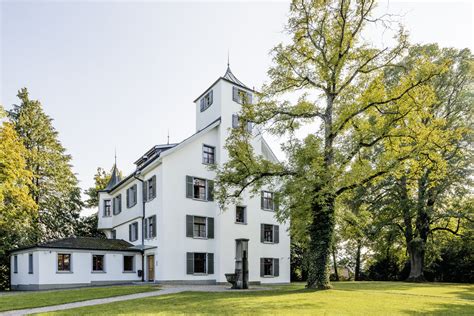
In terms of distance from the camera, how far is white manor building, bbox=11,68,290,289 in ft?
79.3

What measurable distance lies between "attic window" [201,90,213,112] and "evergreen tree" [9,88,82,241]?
14.8 metres

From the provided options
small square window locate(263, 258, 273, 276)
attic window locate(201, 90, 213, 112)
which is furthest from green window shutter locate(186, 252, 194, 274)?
attic window locate(201, 90, 213, 112)

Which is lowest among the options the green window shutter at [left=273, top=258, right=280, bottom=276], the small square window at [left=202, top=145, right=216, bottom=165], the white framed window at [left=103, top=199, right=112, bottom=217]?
the green window shutter at [left=273, top=258, right=280, bottom=276]

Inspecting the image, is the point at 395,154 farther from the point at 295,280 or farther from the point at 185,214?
the point at 295,280

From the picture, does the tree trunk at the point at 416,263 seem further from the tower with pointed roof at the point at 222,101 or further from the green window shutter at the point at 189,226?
the tower with pointed roof at the point at 222,101

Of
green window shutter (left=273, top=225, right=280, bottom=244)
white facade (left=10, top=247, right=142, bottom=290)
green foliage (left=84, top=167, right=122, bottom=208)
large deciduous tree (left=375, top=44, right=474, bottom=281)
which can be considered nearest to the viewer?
white facade (left=10, top=247, right=142, bottom=290)

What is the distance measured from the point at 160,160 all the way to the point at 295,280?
1777 cm

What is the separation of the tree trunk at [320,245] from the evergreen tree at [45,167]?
2382 cm

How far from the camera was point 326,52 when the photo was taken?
19.4 m

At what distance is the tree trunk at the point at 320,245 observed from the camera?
1833cm

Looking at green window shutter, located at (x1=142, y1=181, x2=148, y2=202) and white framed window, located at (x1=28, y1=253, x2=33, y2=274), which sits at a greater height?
green window shutter, located at (x1=142, y1=181, x2=148, y2=202)

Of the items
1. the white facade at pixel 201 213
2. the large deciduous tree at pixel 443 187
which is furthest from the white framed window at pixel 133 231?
the large deciduous tree at pixel 443 187

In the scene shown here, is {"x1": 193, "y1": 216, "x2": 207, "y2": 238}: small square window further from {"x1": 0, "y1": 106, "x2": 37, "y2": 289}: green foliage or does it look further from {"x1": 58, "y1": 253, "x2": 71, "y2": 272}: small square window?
{"x1": 0, "y1": 106, "x2": 37, "y2": 289}: green foliage

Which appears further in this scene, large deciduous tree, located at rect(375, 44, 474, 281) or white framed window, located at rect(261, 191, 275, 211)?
white framed window, located at rect(261, 191, 275, 211)
